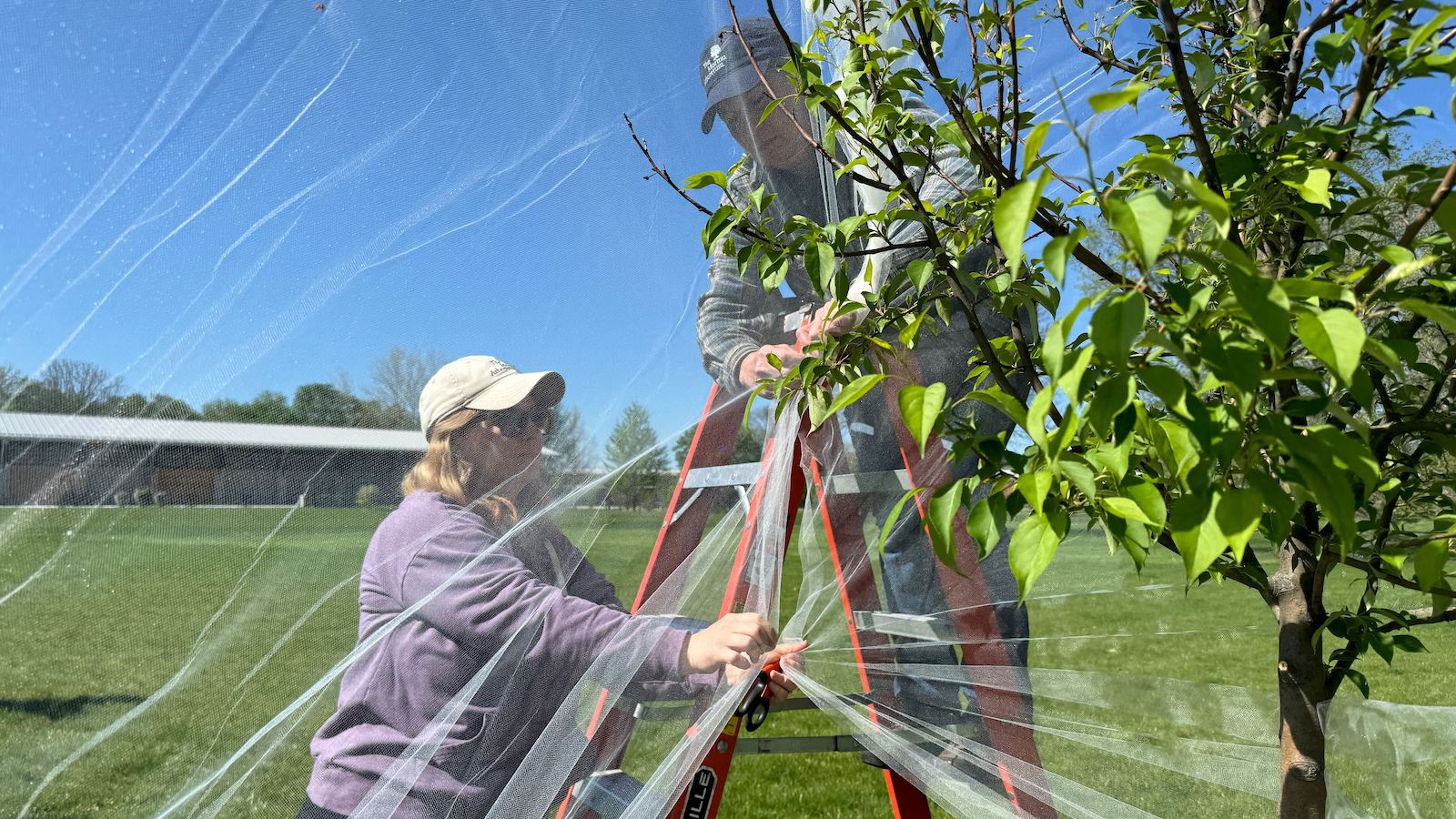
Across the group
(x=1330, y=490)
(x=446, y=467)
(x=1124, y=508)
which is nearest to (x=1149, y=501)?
(x=1124, y=508)

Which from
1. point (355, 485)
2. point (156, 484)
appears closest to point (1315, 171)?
point (355, 485)

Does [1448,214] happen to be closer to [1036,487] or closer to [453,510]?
[1036,487]

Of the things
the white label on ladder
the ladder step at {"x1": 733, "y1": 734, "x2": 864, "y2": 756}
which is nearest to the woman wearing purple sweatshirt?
the white label on ladder

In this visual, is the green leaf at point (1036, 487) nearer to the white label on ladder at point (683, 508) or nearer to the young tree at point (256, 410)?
the young tree at point (256, 410)

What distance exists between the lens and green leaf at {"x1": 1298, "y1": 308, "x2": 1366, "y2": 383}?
17.2 inches

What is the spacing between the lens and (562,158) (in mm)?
1308

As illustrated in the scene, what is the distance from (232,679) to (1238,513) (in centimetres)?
106

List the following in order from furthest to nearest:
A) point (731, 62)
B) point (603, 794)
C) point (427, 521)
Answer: point (731, 62) < point (603, 794) < point (427, 521)

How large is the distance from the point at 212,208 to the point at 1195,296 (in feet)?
3.40

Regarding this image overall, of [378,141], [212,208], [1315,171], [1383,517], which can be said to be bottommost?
[1383,517]

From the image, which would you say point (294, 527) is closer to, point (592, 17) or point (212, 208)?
point (212, 208)

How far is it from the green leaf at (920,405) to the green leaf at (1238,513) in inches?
6.7

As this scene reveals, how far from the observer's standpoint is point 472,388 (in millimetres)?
1203

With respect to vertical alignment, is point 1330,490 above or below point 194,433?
below
